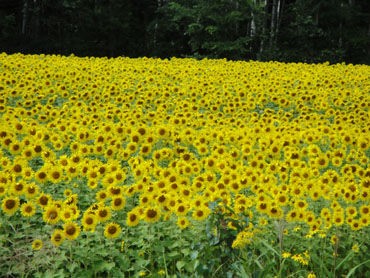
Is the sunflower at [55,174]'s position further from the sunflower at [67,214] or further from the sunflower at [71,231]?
the sunflower at [71,231]

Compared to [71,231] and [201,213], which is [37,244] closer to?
[71,231]

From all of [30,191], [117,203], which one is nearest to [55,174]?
[30,191]

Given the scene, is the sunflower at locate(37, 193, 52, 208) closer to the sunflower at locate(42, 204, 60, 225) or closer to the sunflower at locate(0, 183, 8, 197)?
the sunflower at locate(42, 204, 60, 225)

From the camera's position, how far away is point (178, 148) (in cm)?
670

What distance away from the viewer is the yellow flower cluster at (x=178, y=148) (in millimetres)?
4547

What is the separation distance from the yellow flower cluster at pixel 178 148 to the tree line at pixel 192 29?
1290 centimetres

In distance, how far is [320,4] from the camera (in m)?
31.5

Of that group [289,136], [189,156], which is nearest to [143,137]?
[189,156]

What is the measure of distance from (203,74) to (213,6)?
12966 millimetres

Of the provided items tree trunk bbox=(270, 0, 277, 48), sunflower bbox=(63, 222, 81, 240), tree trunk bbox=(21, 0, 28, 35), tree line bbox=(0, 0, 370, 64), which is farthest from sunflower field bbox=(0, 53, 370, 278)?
tree trunk bbox=(21, 0, 28, 35)

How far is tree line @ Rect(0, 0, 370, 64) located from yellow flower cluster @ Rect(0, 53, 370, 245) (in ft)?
42.3

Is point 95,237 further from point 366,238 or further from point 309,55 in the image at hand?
point 309,55

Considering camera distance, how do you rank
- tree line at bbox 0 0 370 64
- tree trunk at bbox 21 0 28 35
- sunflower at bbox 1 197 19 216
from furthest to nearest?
tree trunk at bbox 21 0 28 35
tree line at bbox 0 0 370 64
sunflower at bbox 1 197 19 216

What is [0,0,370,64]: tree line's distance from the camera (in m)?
26.2
